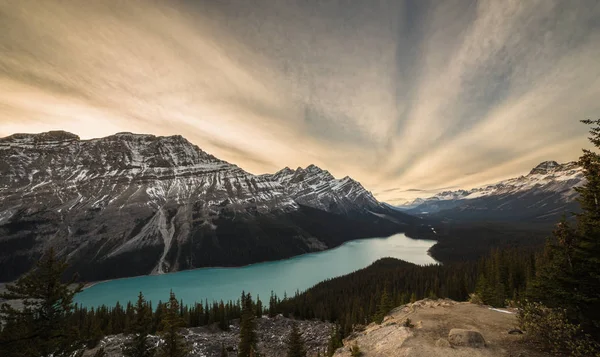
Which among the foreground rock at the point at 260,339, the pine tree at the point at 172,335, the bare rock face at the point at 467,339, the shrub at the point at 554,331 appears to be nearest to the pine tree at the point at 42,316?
the pine tree at the point at 172,335

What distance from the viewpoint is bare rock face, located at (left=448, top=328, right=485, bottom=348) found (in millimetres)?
19227

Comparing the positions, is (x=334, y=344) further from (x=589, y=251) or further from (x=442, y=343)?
(x=589, y=251)

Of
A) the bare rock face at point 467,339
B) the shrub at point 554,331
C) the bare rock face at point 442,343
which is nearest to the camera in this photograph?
the shrub at point 554,331

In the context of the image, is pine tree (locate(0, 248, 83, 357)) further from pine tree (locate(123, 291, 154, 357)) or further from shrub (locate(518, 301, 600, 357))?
shrub (locate(518, 301, 600, 357))

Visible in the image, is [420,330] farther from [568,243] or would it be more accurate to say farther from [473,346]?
[568,243]

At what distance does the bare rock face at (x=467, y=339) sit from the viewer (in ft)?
63.1

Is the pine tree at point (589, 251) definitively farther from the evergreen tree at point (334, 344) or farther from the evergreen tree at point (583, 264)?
the evergreen tree at point (334, 344)

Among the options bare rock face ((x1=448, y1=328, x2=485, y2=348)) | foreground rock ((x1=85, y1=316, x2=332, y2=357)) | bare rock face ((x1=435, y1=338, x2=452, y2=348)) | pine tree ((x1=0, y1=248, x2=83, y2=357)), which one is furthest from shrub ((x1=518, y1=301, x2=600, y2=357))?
foreground rock ((x1=85, y1=316, x2=332, y2=357))

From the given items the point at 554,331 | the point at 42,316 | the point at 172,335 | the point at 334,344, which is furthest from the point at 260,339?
the point at 554,331

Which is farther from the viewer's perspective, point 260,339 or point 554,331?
point 260,339

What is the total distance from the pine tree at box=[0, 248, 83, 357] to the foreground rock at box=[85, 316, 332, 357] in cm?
4035

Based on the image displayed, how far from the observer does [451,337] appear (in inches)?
809

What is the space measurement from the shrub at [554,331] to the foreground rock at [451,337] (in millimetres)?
1049

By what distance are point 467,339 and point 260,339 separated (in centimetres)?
6683
